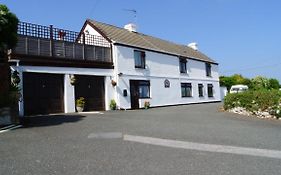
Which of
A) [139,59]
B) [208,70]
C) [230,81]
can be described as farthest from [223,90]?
[139,59]

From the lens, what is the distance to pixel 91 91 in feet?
69.7

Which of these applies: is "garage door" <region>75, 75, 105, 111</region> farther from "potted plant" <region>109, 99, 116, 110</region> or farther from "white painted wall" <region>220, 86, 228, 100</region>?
"white painted wall" <region>220, 86, 228, 100</region>

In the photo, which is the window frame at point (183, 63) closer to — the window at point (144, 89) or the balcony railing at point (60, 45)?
the window at point (144, 89)

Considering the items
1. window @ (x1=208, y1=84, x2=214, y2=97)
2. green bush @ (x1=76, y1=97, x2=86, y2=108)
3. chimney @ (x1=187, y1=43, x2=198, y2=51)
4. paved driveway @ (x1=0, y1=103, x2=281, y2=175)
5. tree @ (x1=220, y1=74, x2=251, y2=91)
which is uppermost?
chimney @ (x1=187, y1=43, x2=198, y2=51)

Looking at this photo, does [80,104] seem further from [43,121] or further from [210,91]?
[210,91]

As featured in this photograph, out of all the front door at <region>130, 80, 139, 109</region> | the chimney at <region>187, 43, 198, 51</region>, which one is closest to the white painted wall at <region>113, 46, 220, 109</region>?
the front door at <region>130, 80, 139, 109</region>

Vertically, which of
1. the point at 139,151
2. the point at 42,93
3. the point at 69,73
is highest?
the point at 69,73

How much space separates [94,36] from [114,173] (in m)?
18.6

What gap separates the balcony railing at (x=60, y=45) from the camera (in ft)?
58.4

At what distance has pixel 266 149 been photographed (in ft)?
26.1

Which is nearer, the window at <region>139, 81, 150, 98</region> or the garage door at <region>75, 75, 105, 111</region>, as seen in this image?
the garage door at <region>75, 75, 105, 111</region>

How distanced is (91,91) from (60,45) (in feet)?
12.9

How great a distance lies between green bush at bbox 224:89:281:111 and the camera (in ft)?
52.7

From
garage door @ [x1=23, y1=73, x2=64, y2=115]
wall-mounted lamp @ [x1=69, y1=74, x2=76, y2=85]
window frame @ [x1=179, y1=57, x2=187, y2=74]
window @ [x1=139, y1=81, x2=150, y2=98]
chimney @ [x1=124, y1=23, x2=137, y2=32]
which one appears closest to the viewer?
garage door @ [x1=23, y1=73, x2=64, y2=115]
